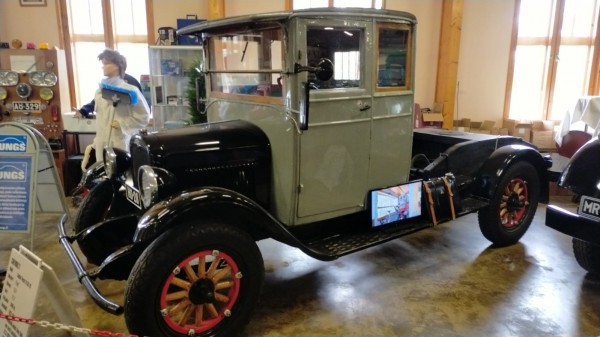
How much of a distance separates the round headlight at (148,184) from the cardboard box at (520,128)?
6027 mm

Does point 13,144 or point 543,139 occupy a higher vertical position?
point 13,144

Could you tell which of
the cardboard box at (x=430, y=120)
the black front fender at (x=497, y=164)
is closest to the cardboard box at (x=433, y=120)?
the cardboard box at (x=430, y=120)

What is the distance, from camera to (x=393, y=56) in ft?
8.96

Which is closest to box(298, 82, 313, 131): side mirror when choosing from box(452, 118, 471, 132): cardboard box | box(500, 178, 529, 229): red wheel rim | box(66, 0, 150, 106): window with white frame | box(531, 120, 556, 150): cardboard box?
box(500, 178, 529, 229): red wheel rim

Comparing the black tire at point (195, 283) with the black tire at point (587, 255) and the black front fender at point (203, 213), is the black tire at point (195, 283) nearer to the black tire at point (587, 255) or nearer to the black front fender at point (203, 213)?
the black front fender at point (203, 213)

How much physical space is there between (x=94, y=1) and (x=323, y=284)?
17.1 feet

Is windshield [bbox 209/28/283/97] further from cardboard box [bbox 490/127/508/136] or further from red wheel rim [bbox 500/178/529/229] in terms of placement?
cardboard box [bbox 490/127/508/136]

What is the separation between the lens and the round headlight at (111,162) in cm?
265

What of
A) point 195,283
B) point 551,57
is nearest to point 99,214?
point 195,283

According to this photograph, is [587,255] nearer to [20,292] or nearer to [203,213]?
[203,213]

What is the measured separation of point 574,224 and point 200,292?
87.1 inches

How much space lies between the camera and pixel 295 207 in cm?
254

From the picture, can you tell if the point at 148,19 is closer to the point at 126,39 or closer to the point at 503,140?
the point at 126,39

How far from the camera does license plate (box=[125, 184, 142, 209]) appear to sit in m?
2.42
